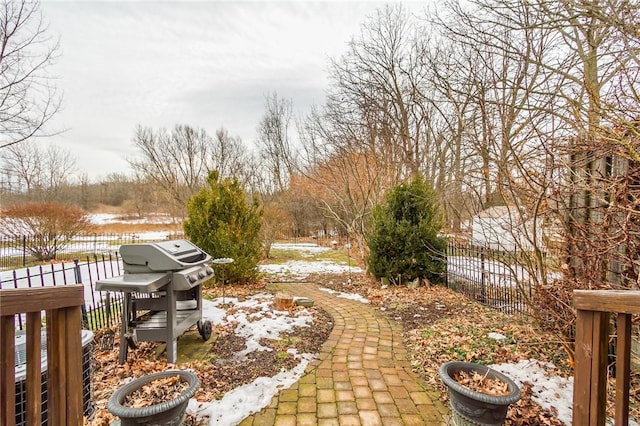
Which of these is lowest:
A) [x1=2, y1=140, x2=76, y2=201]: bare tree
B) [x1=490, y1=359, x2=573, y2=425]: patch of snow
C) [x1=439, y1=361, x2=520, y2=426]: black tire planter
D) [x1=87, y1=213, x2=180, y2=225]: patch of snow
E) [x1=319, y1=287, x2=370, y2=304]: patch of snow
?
[x1=319, y1=287, x2=370, y2=304]: patch of snow

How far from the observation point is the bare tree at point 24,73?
6578 mm

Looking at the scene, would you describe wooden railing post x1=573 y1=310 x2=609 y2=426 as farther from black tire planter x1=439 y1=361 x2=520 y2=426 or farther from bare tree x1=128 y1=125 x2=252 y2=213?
bare tree x1=128 y1=125 x2=252 y2=213

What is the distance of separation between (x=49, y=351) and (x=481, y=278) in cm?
595

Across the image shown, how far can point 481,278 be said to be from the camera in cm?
542

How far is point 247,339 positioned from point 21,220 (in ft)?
43.5

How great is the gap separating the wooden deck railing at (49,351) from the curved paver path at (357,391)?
4.18 feet

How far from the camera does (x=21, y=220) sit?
37.0 ft

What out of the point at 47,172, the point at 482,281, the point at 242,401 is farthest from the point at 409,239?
the point at 47,172

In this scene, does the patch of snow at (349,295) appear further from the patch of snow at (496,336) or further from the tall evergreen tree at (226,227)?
the patch of snow at (496,336)

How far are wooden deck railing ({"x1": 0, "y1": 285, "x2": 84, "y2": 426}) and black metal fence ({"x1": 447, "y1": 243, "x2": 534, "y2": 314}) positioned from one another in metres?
4.61

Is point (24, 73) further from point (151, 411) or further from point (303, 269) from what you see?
point (151, 411)

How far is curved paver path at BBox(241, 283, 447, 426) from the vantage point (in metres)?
2.28

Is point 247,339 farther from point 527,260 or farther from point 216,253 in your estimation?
point 527,260

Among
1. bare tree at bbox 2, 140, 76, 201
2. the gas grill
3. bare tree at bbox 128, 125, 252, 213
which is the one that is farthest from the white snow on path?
bare tree at bbox 2, 140, 76, 201
